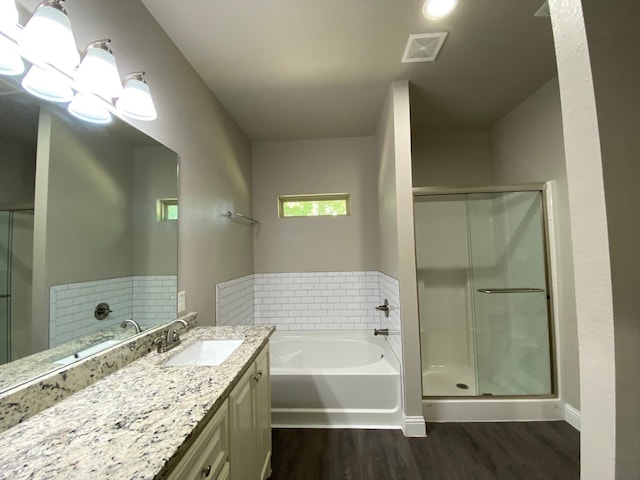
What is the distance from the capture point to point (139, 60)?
1.40 m

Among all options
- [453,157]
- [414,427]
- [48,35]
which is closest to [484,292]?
[414,427]

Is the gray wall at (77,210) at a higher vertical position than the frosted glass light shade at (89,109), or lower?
lower

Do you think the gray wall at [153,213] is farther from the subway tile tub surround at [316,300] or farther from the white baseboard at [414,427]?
the white baseboard at [414,427]

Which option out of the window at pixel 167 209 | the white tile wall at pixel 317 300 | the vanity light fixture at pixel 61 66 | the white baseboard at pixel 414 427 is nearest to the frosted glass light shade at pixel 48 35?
the vanity light fixture at pixel 61 66

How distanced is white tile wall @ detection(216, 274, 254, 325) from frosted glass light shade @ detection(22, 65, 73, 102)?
1.49 m

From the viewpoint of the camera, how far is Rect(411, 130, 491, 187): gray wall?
3082mm

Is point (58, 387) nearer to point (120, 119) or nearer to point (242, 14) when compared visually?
point (120, 119)

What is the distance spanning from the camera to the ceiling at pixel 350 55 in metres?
1.47

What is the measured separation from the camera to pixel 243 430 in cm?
113

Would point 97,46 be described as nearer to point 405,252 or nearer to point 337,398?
point 405,252

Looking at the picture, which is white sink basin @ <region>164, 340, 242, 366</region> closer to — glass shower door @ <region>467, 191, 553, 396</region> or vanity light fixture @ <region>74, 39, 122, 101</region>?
vanity light fixture @ <region>74, 39, 122, 101</region>

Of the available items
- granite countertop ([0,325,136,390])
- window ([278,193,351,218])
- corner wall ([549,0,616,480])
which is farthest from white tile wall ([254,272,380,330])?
corner wall ([549,0,616,480])

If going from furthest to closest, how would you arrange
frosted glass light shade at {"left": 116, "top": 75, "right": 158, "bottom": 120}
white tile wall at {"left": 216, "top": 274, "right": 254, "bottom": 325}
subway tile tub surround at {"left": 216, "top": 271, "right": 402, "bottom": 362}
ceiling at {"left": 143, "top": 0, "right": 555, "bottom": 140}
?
subway tile tub surround at {"left": 216, "top": 271, "right": 402, "bottom": 362} < white tile wall at {"left": 216, "top": 274, "right": 254, "bottom": 325} < ceiling at {"left": 143, "top": 0, "right": 555, "bottom": 140} < frosted glass light shade at {"left": 116, "top": 75, "right": 158, "bottom": 120}

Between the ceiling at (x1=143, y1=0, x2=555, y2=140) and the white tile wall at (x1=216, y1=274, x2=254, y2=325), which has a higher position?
the ceiling at (x1=143, y1=0, x2=555, y2=140)
